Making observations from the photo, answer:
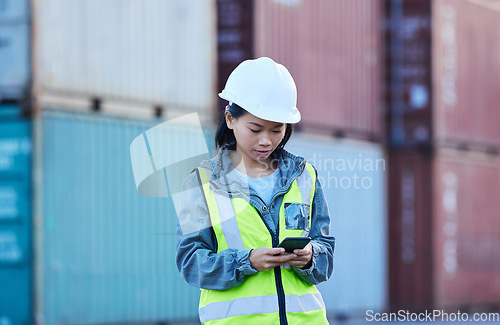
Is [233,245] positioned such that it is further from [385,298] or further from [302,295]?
[385,298]

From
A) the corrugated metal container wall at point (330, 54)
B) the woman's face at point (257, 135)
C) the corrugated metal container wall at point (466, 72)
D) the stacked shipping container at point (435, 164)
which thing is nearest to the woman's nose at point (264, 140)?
the woman's face at point (257, 135)

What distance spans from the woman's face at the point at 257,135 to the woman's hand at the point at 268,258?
13.6 inches

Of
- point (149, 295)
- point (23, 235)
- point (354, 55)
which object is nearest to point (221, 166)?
point (23, 235)

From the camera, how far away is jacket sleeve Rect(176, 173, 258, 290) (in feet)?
8.88

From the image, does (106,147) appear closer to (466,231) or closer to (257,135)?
(257,135)

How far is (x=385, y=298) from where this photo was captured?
54.4 feet

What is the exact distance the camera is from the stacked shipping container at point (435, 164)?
55.2 feet

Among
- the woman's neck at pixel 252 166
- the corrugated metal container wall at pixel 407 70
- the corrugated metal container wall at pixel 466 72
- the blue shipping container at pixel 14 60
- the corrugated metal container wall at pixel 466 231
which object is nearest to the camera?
the woman's neck at pixel 252 166

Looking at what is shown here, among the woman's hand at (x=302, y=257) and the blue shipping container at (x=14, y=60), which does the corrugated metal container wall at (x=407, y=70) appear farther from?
the woman's hand at (x=302, y=257)

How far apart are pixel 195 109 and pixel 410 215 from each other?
6581 millimetres

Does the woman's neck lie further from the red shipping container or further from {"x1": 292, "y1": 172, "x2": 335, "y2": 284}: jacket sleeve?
the red shipping container

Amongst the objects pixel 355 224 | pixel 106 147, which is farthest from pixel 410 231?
pixel 106 147

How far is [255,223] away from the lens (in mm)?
2768

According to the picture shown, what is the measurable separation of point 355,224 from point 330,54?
126 inches
